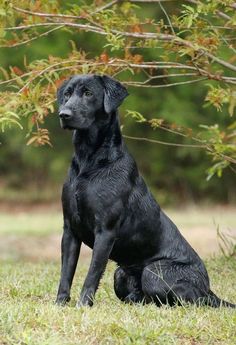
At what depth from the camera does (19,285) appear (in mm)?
6980

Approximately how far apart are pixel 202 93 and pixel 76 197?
14730 millimetres

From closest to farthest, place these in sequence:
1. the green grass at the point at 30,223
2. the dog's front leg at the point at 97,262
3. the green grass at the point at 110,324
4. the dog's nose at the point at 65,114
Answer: the green grass at the point at 110,324 < the dog's nose at the point at 65,114 < the dog's front leg at the point at 97,262 < the green grass at the point at 30,223

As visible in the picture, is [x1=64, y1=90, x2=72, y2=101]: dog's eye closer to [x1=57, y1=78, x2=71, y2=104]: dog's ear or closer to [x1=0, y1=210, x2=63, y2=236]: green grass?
[x1=57, y1=78, x2=71, y2=104]: dog's ear

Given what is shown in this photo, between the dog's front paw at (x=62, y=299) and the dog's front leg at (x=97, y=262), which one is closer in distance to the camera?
the dog's front leg at (x=97, y=262)

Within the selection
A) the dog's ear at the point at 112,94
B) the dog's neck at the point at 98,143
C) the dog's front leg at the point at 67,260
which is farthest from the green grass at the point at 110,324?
the dog's ear at the point at 112,94

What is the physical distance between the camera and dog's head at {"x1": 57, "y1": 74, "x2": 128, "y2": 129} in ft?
19.3

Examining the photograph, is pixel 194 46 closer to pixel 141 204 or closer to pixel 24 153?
pixel 141 204

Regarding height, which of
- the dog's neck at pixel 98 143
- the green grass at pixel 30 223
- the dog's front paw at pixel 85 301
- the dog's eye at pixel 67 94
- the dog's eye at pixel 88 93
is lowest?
the green grass at pixel 30 223

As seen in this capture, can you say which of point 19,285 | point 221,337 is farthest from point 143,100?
point 221,337

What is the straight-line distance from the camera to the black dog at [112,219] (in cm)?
595

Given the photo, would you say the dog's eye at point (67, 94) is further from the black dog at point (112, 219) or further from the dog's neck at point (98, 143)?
the dog's neck at point (98, 143)

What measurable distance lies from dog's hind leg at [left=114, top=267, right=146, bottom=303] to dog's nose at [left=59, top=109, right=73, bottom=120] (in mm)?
1339

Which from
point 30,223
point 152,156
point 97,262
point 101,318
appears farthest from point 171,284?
point 152,156

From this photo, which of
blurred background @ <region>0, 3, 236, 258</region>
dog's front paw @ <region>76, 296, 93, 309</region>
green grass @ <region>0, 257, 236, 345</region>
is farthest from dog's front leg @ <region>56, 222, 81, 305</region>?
blurred background @ <region>0, 3, 236, 258</region>
